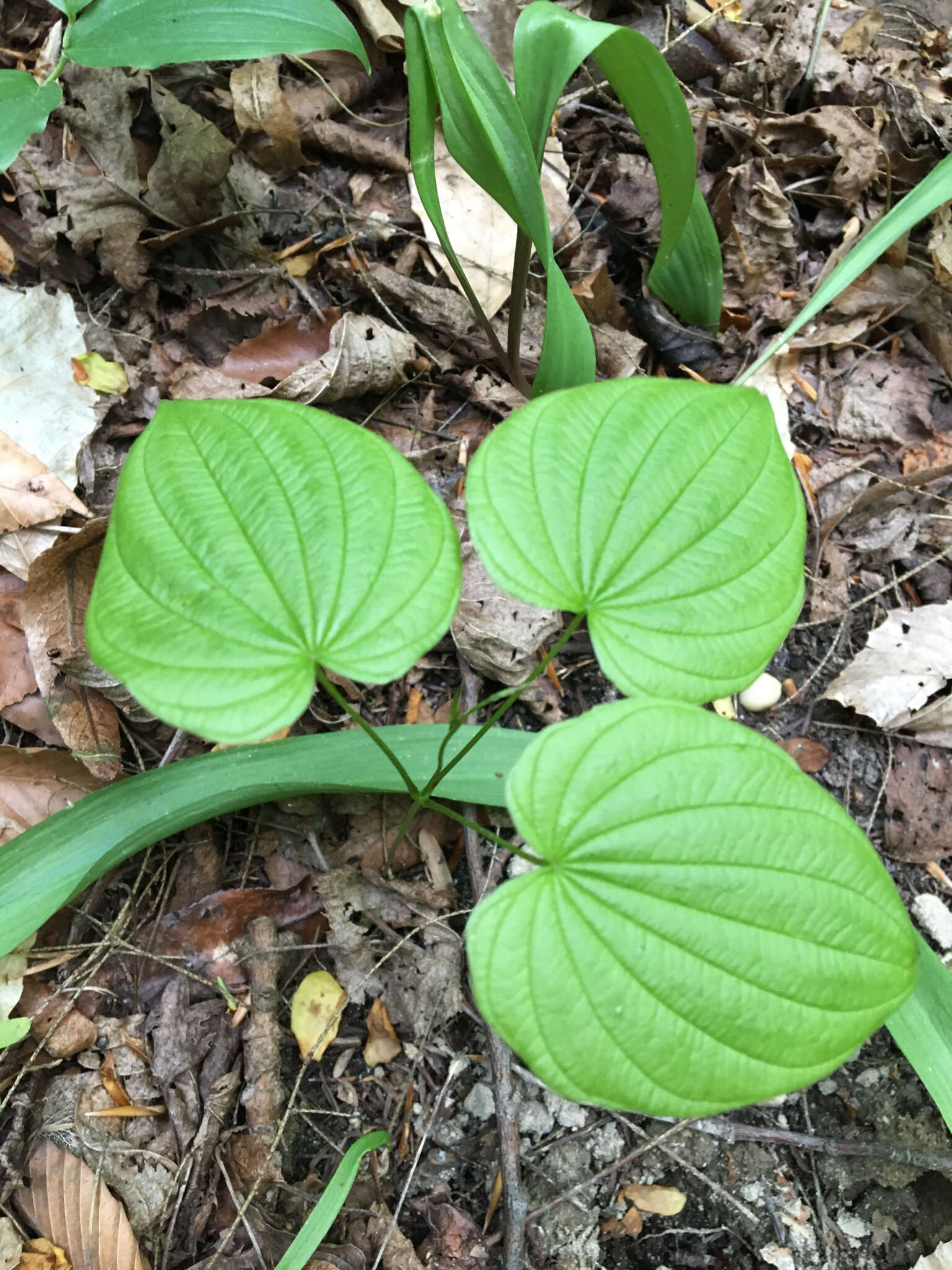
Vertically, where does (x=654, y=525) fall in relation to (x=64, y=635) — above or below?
above

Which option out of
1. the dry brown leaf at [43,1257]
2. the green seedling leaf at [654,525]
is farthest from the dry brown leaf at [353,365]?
the dry brown leaf at [43,1257]

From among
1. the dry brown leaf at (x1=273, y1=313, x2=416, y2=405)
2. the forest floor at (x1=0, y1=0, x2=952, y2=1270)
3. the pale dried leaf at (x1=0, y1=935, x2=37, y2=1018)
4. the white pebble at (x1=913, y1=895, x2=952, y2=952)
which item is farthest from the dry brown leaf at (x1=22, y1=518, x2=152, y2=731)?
the white pebble at (x1=913, y1=895, x2=952, y2=952)

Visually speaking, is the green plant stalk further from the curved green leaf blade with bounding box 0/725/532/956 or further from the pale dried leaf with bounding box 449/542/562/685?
the pale dried leaf with bounding box 449/542/562/685

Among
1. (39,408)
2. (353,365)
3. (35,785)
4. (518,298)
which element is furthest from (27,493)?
(518,298)

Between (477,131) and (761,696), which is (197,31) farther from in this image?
(761,696)

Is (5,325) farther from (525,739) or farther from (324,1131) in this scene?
(324,1131)

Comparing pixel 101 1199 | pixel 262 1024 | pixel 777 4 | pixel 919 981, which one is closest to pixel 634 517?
pixel 919 981
